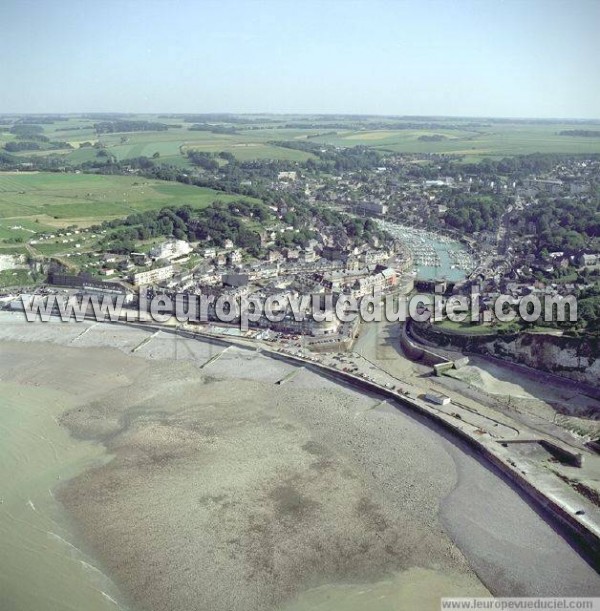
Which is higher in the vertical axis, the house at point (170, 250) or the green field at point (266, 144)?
the green field at point (266, 144)

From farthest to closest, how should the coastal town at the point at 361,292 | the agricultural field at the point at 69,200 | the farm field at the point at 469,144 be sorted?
the farm field at the point at 469,144, the agricultural field at the point at 69,200, the coastal town at the point at 361,292

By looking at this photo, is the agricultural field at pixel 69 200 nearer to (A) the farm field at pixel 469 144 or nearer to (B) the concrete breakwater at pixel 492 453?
(B) the concrete breakwater at pixel 492 453

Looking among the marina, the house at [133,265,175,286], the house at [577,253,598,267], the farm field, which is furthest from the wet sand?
the farm field

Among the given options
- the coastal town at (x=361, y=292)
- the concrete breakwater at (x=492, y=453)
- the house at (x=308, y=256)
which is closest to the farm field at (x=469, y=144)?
the coastal town at (x=361, y=292)

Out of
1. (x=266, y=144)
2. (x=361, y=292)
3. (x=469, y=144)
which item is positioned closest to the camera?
(x=361, y=292)

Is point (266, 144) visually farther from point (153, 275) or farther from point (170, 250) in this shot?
point (153, 275)

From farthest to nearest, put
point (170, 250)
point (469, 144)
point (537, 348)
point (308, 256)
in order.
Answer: point (469, 144) → point (170, 250) → point (308, 256) → point (537, 348)

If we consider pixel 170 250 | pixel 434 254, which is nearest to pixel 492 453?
pixel 434 254

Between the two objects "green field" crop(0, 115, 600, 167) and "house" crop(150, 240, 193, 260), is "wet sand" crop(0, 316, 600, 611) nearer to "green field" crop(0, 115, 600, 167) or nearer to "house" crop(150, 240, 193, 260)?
"house" crop(150, 240, 193, 260)
